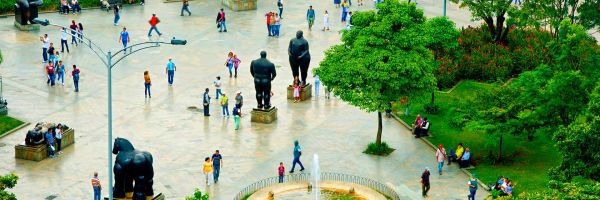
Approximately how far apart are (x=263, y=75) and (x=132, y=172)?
1299cm

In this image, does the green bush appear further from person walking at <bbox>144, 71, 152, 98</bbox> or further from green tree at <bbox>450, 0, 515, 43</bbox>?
green tree at <bbox>450, 0, 515, 43</bbox>

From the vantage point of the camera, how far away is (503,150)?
51.5 m

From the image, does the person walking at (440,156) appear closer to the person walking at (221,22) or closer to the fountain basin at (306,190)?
the fountain basin at (306,190)

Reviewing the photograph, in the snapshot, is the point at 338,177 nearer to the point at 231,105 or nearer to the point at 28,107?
the point at 231,105

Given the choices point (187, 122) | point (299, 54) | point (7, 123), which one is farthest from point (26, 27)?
point (299, 54)

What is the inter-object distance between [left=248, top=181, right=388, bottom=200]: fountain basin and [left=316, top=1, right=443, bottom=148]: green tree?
4.38 meters

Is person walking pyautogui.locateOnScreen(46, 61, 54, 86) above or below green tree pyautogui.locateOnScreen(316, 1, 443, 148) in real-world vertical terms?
below

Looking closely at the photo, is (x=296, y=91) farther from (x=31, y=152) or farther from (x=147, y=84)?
(x=31, y=152)

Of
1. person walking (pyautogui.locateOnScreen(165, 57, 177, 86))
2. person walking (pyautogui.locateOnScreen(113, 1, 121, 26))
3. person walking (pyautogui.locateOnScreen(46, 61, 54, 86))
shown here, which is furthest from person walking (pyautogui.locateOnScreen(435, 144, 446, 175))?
person walking (pyautogui.locateOnScreen(113, 1, 121, 26))

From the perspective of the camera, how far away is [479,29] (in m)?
70.6

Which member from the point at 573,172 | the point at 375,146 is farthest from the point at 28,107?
the point at 573,172

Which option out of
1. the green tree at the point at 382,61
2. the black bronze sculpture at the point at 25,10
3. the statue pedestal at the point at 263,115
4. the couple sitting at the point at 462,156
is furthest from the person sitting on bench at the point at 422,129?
the black bronze sculpture at the point at 25,10

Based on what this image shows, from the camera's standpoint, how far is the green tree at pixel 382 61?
161 feet

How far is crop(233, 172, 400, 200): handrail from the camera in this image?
45.7 meters
